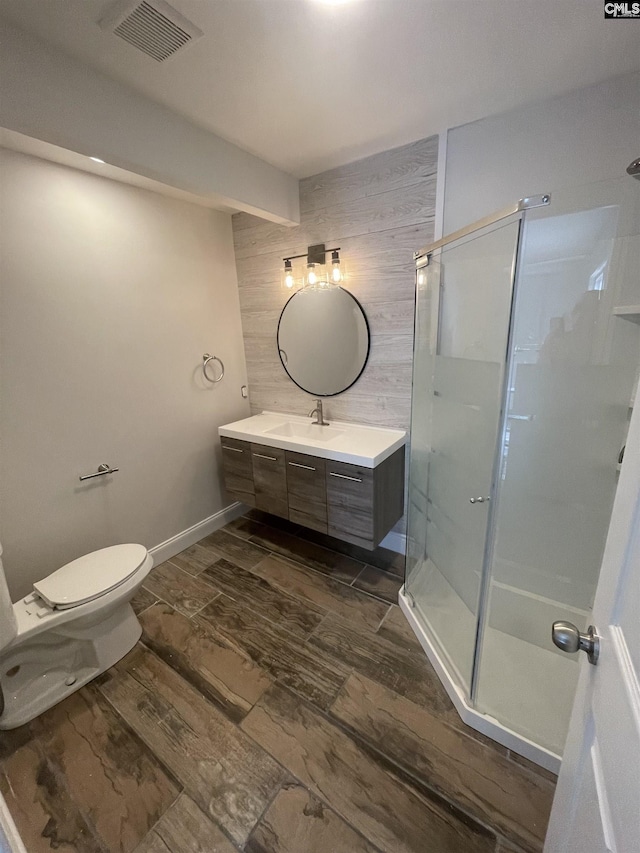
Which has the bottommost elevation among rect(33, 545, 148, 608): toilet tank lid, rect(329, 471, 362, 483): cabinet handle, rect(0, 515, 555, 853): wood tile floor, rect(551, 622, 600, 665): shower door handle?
rect(0, 515, 555, 853): wood tile floor

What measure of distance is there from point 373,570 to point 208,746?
125 centimetres

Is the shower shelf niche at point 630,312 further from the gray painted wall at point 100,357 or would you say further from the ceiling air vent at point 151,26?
the gray painted wall at point 100,357

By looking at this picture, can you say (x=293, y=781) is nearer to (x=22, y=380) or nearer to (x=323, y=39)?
(x=22, y=380)

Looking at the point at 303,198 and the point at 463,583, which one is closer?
the point at 463,583

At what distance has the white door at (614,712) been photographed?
482 mm

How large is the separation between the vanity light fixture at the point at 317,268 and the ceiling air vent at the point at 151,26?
1.17 m

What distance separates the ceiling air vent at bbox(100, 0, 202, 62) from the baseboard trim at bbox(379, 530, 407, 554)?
257cm

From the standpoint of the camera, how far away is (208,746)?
133 centimetres

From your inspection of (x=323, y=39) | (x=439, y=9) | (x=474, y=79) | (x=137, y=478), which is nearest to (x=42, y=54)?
(x=323, y=39)

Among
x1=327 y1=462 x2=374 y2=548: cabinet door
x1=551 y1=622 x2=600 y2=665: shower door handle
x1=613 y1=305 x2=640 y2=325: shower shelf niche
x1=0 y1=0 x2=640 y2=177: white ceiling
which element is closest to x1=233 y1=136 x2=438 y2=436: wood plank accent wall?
x1=0 y1=0 x2=640 y2=177: white ceiling

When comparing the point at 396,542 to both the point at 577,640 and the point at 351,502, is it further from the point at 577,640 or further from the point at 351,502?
the point at 577,640

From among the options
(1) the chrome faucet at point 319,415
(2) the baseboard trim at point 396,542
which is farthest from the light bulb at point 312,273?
(2) the baseboard trim at point 396,542

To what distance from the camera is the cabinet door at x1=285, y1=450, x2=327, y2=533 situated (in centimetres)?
208

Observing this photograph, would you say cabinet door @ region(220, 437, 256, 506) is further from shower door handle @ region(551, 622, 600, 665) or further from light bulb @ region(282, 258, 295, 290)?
shower door handle @ region(551, 622, 600, 665)
